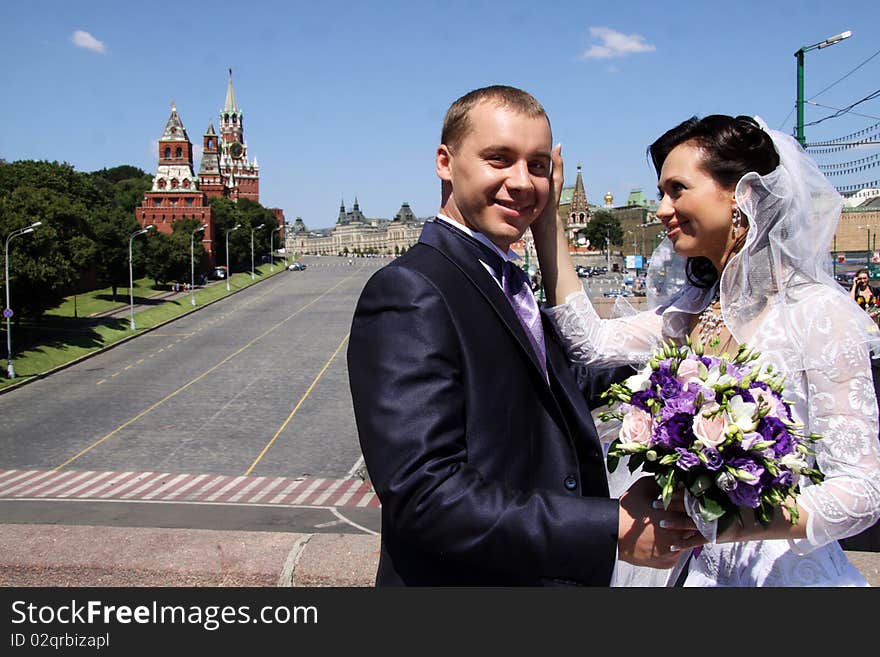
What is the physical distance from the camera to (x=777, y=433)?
6.64ft

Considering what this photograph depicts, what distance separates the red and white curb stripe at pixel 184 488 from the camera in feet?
66.2

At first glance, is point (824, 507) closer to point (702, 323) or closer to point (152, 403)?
point (702, 323)

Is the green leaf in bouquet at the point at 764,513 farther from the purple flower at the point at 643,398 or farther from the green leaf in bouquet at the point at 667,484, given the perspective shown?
A: the purple flower at the point at 643,398

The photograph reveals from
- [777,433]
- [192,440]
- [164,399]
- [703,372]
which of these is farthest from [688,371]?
[164,399]

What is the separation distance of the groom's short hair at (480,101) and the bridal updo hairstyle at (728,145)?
0.80 meters

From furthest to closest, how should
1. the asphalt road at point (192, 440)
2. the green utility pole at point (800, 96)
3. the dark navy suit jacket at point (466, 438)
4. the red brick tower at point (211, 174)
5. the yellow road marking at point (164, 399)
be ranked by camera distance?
the red brick tower at point (211, 174), the yellow road marking at point (164, 399), the asphalt road at point (192, 440), the green utility pole at point (800, 96), the dark navy suit jacket at point (466, 438)

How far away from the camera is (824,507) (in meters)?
2.22

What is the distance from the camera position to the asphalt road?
62.5 ft

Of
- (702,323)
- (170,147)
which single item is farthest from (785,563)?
(170,147)

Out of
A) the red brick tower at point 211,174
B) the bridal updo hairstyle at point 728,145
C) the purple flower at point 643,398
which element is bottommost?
the purple flower at point 643,398

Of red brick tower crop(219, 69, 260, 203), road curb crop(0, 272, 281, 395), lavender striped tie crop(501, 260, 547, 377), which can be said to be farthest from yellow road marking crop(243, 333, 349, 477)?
red brick tower crop(219, 69, 260, 203)

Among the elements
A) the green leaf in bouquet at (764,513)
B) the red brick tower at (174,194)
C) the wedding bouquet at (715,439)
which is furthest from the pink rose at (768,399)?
the red brick tower at (174,194)

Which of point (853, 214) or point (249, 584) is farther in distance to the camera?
A: point (853, 214)
